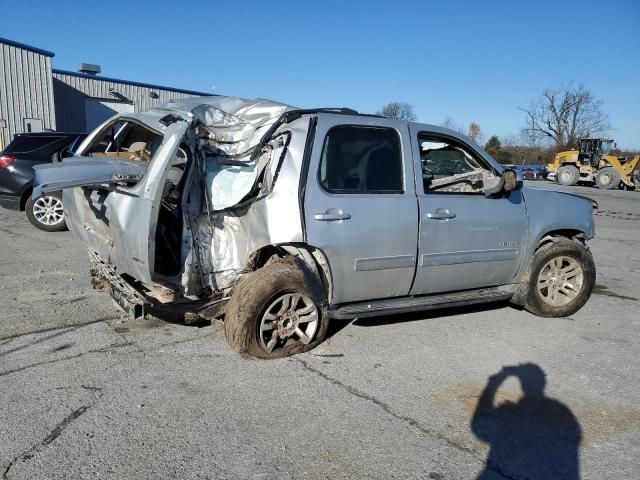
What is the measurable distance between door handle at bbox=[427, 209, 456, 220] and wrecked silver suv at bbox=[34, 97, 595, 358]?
0.5 inches

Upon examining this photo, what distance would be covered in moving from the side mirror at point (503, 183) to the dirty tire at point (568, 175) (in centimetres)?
2969

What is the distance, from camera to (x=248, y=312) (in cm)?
371

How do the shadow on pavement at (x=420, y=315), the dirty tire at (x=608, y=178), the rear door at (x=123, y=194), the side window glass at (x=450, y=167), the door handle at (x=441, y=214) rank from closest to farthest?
1. the rear door at (x=123, y=194)
2. the door handle at (x=441, y=214)
3. the side window glass at (x=450, y=167)
4. the shadow on pavement at (x=420, y=315)
5. the dirty tire at (x=608, y=178)

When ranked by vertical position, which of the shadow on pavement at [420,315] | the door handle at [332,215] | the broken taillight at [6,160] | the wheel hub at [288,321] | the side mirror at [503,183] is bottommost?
the shadow on pavement at [420,315]

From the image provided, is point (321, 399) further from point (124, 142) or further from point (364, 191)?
point (124, 142)

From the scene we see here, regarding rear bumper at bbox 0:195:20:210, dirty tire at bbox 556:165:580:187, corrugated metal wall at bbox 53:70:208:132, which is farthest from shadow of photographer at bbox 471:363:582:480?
dirty tire at bbox 556:165:580:187

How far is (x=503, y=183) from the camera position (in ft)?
14.9

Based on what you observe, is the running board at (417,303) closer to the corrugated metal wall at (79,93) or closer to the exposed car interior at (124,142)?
the exposed car interior at (124,142)

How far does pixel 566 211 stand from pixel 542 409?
2.52 meters

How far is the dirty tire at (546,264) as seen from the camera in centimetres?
507

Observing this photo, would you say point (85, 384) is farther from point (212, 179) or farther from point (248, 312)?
point (212, 179)

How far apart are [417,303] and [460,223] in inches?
31.7

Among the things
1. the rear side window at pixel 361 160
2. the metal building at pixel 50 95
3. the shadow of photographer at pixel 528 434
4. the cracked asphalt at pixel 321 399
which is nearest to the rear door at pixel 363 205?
the rear side window at pixel 361 160

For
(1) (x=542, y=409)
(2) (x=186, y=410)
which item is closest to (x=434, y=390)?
(1) (x=542, y=409)
